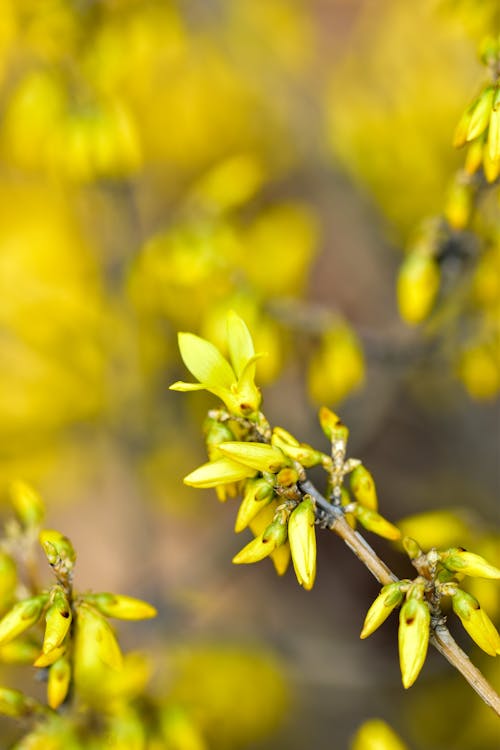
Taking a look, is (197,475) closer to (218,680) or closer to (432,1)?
(218,680)

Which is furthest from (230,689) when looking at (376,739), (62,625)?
(62,625)

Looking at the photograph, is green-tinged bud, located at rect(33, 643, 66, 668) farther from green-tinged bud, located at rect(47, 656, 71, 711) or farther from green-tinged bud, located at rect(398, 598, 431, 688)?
green-tinged bud, located at rect(398, 598, 431, 688)

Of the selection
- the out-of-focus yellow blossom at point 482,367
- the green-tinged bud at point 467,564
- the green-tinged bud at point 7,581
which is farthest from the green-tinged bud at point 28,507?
the out-of-focus yellow blossom at point 482,367

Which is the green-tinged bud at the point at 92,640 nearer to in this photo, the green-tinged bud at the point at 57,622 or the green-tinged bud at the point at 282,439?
the green-tinged bud at the point at 57,622

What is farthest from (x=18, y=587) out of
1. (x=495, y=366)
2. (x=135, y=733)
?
(x=495, y=366)

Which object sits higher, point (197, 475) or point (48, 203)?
point (48, 203)

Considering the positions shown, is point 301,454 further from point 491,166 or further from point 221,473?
point 491,166

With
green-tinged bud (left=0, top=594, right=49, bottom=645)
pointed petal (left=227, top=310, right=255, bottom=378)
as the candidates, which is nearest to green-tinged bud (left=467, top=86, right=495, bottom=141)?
pointed petal (left=227, top=310, right=255, bottom=378)
